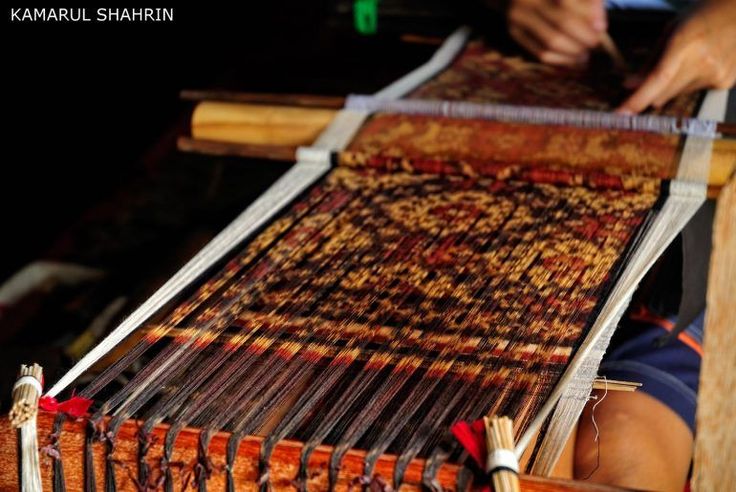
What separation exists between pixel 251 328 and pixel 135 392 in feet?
0.63

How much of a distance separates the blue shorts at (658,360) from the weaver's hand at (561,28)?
617 millimetres

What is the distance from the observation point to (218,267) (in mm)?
1394

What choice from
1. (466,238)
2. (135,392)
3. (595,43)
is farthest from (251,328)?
(595,43)

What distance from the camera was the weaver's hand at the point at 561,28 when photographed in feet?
6.59

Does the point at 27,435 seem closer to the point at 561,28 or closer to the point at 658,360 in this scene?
the point at 658,360

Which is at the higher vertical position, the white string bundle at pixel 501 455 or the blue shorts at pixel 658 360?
the blue shorts at pixel 658 360

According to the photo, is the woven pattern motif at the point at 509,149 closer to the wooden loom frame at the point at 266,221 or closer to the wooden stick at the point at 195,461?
the wooden loom frame at the point at 266,221

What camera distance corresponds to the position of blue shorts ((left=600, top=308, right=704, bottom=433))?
1558mm

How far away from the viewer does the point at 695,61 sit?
181 cm

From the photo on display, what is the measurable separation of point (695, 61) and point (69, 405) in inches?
51.6

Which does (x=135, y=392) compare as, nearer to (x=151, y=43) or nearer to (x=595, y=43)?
(x=595, y=43)

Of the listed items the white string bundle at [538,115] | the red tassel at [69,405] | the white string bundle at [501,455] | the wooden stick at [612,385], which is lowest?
the red tassel at [69,405]

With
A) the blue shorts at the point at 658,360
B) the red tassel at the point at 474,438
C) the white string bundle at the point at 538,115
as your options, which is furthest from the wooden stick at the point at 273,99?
the red tassel at the point at 474,438

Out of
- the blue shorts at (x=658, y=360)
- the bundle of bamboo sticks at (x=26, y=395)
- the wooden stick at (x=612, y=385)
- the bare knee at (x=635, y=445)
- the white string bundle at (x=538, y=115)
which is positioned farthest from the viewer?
the white string bundle at (x=538, y=115)
